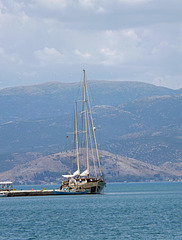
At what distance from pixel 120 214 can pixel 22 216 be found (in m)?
18.9

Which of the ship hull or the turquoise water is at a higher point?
the ship hull

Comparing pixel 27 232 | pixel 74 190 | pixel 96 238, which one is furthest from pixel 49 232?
pixel 74 190

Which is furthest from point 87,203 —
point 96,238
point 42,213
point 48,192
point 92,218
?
point 96,238

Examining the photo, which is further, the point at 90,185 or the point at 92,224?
the point at 90,185

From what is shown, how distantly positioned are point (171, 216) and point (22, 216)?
28.8 m

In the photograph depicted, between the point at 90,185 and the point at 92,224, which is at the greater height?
the point at 90,185

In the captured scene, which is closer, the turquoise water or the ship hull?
the turquoise water

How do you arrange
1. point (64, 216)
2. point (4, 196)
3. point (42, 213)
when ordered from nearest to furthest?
point (64, 216) → point (42, 213) → point (4, 196)

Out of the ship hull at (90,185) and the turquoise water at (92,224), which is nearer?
the turquoise water at (92,224)

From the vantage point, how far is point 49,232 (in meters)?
87.4

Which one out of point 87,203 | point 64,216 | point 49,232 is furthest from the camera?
point 87,203

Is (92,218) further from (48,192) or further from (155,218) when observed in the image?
(48,192)

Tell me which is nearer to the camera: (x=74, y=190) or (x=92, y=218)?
(x=92, y=218)

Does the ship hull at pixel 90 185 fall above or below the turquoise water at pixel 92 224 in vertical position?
above
